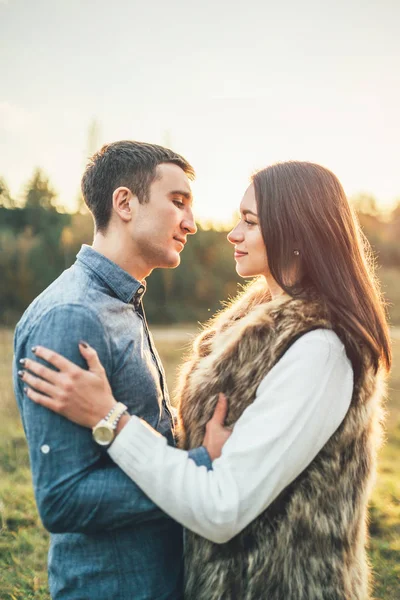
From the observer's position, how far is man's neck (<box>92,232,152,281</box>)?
208 cm

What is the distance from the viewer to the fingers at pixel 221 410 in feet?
5.65

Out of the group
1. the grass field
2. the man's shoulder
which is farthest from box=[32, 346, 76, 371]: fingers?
the grass field

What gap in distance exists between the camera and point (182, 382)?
208 centimetres

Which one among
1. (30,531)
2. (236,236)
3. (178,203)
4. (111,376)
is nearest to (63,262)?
(30,531)

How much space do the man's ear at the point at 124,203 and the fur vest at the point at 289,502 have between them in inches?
24.4

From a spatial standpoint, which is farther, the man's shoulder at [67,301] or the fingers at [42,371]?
the man's shoulder at [67,301]

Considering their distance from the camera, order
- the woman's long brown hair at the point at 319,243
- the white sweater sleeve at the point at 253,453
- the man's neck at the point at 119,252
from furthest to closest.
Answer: the man's neck at the point at 119,252, the woman's long brown hair at the point at 319,243, the white sweater sleeve at the point at 253,453

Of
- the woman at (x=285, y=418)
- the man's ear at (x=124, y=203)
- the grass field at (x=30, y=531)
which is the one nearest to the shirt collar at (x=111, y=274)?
the man's ear at (x=124, y=203)

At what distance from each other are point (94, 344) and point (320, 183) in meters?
0.96

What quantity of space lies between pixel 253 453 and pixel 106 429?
43 centimetres

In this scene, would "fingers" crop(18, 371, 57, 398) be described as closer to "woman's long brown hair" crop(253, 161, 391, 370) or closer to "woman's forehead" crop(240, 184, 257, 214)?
"woman's long brown hair" crop(253, 161, 391, 370)

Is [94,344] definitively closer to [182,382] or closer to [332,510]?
[182,382]

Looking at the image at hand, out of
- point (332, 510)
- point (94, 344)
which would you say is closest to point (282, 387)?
point (332, 510)

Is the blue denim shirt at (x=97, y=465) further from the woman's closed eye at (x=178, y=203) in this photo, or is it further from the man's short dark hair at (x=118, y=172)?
the woman's closed eye at (x=178, y=203)
